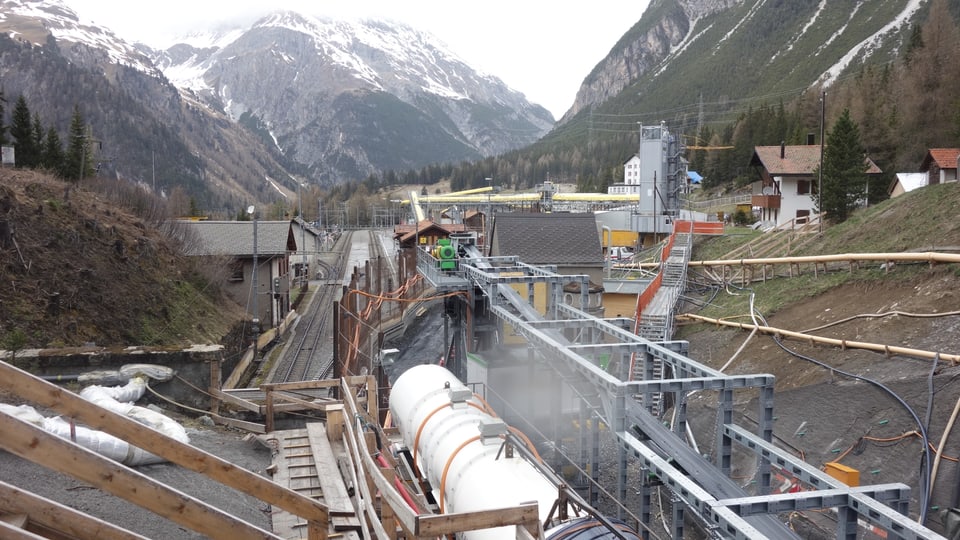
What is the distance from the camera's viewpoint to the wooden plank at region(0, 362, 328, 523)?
229 inches

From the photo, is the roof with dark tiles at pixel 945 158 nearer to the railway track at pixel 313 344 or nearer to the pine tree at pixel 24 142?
the railway track at pixel 313 344

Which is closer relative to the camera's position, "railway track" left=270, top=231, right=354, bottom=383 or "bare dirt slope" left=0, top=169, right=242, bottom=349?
"bare dirt slope" left=0, top=169, right=242, bottom=349

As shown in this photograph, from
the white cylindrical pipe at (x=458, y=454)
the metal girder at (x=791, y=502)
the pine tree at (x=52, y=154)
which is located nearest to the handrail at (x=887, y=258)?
the white cylindrical pipe at (x=458, y=454)

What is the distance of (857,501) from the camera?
710 cm

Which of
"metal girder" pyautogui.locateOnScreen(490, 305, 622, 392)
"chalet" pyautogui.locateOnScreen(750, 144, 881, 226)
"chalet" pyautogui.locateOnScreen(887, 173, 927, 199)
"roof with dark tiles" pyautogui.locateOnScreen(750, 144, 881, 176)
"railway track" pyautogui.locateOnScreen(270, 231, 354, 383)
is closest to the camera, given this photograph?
"metal girder" pyautogui.locateOnScreen(490, 305, 622, 392)

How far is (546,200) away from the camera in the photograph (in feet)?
307

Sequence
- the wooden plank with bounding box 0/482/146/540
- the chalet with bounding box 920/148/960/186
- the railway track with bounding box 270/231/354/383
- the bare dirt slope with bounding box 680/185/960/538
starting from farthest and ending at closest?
the chalet with bounding box 920/148/960/186 < the railway track with bounding box 270/231/354/383 < the bare dirt slope with bounding box 680/185/960/538 < the wooden plank with bounding box 0/482/146/540

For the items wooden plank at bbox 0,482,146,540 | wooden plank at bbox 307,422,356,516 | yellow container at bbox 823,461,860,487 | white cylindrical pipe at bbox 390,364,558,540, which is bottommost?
yellow container at bbox 823,461,860,487

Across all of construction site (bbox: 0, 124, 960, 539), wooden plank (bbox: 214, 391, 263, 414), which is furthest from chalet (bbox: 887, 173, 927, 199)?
wooden plank (bbox: 214, 391, 263, 414)

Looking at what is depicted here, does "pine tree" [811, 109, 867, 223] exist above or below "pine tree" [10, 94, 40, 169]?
below

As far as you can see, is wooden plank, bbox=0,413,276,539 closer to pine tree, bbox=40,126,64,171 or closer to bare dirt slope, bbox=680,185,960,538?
bare dirt slope, bbox=680,185,960,538

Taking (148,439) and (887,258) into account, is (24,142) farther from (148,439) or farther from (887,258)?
(887,258)

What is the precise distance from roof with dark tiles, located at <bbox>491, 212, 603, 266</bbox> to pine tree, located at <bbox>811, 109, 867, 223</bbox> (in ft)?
45.9

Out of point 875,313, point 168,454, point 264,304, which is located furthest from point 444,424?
point 264,304
